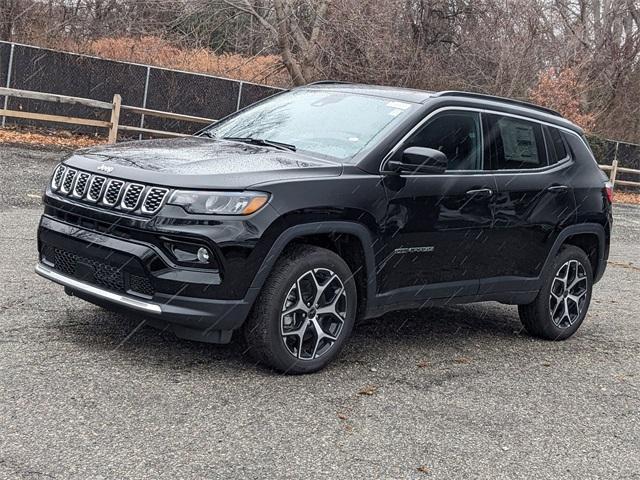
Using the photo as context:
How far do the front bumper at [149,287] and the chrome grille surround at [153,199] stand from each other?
20 cm

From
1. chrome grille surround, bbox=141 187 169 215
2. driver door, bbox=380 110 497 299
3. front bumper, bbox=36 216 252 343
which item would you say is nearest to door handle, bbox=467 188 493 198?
driver door, bbox=380 110 497 299

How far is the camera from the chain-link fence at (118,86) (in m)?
20.5

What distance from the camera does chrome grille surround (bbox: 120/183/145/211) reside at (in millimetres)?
4898

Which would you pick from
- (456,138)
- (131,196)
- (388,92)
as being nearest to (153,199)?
(131,196)

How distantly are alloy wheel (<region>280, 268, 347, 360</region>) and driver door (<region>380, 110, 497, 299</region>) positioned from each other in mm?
434

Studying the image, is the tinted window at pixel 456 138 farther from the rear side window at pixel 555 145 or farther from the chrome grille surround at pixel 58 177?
the chrome grille surround at pixel 58 177

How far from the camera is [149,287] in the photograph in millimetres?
4898

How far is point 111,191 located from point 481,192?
259 centimetres

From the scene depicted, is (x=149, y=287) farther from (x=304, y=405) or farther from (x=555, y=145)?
(x=555, y=145)

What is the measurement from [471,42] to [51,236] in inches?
964

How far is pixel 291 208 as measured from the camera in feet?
16.5

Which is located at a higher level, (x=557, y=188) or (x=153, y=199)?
(x=557, y=188)

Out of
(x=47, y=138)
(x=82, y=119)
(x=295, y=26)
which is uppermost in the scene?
(x=295, y=26)

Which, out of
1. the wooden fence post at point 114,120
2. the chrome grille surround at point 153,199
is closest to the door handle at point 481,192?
the chrome grille surround at point 153,199
